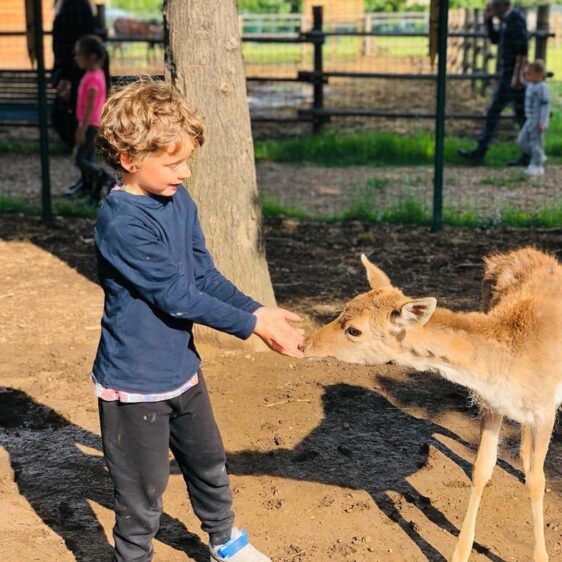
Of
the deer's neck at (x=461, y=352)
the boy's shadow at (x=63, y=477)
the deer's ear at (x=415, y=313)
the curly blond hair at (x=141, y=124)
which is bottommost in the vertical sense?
the boy's shadow at (x=63, y=477)

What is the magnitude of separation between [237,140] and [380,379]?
5.53 feet

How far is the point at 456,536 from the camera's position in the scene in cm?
416

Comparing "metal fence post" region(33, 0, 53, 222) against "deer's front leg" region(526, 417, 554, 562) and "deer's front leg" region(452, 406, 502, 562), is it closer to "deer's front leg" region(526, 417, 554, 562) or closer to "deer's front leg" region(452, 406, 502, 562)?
"deer's front leg" region(452, 406, 502, 562)

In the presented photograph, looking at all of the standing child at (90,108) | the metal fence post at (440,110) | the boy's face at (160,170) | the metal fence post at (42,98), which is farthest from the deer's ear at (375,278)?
the standing child at (90,108)

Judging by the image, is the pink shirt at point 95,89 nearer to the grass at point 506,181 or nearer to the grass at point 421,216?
the grass at point 421,216

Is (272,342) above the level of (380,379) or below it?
above

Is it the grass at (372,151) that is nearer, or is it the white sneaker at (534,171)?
the white sneaker at (534,171)

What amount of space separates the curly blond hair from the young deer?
1036mm

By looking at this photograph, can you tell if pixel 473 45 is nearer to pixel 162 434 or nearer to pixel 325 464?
pixel 325 464

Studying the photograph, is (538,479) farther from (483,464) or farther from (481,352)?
(481,352)

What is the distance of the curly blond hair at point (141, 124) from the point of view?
3.28m

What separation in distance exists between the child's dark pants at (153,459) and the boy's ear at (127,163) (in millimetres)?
817

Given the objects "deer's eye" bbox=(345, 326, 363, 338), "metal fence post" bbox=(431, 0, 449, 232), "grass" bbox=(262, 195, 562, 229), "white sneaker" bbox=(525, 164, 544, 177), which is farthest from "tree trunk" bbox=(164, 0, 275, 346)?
"white sneaker" bbox=(525, 164, 544, 177)

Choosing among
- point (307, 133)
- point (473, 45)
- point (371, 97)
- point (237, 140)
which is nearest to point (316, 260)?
point (237, 140)
